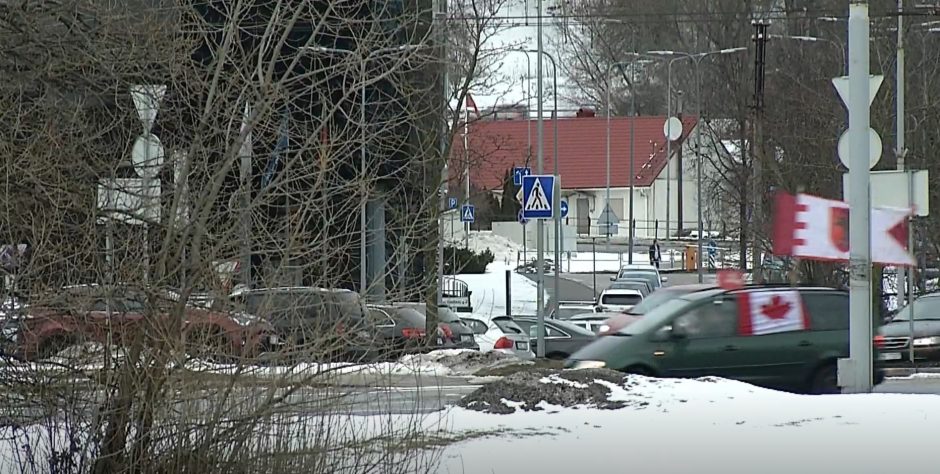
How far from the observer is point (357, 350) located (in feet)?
25.8

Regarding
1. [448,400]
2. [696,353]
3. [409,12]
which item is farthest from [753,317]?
[409,12]

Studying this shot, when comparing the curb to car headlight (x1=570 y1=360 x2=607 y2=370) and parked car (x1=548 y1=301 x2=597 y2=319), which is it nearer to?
car headlight (x1=570 y1=360 x2=607 y2=370)

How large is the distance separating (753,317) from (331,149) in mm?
8908

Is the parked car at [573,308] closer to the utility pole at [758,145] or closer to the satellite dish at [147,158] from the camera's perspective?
the utility pole at [758,145]

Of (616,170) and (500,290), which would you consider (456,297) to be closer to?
(500,290)

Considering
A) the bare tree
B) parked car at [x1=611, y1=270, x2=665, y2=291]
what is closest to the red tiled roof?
parked car at [x1=611, y1=270, x2=665, y2=291]

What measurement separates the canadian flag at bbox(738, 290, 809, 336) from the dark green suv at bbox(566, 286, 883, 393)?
0.01 m

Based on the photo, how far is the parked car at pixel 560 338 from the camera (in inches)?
932

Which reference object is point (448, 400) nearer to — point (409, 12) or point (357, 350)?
point (409, 12)

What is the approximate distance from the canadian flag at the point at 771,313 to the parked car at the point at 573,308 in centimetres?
1963

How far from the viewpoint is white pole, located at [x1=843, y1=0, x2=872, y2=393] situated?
42.9ft

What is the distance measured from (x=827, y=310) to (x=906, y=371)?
5024 millimetres

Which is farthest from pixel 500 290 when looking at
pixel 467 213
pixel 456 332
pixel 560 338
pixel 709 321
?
pixel 709 321

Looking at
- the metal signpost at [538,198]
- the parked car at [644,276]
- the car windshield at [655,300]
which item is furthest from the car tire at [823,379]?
the parked car at [644,276]
